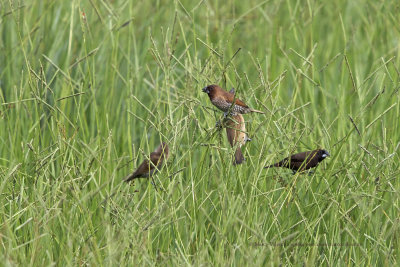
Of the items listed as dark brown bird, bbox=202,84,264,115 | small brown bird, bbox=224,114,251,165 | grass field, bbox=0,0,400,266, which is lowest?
grass field, bbox=0,0,400,266

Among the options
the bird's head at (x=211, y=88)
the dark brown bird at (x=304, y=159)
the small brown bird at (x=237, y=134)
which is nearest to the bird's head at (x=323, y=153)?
the dark brown bird at (x=304, y=159)

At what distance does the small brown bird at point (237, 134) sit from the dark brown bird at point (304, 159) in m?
0.18

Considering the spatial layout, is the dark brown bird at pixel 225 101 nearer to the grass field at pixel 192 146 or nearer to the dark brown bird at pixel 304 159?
the grass field at pixel 192 146

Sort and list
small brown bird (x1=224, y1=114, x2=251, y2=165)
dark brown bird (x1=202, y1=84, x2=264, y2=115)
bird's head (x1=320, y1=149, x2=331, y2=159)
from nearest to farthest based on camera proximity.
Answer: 1. small brown bird (x1=224, y1=114, x2=251, y2=165)
2. dark brown bird (x1=202, y1=84, x2=264, y2=115)
3. bird's head (x1=320, y1=149, x2=331, y2=159)

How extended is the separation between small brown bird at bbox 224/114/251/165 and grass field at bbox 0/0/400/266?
57 mm

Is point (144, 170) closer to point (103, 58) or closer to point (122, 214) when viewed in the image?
point (122, 214)

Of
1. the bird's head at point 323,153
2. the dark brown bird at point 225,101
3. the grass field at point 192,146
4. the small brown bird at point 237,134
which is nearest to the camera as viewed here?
the grass field at point 192,146

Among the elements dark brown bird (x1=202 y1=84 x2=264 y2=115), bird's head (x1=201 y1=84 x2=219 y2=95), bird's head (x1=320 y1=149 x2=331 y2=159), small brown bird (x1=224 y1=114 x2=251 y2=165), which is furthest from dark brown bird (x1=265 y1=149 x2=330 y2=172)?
bird's head (x1=201 y1=84 x2=219 y2=95)

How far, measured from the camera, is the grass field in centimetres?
337

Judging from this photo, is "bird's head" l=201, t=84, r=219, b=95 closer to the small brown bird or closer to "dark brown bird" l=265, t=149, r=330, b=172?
the small brown bird

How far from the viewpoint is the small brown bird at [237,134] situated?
353 centimetres

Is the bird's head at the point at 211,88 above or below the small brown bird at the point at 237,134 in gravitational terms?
above

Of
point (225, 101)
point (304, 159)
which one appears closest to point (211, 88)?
point (225, 101)

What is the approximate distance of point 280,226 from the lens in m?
3.73
